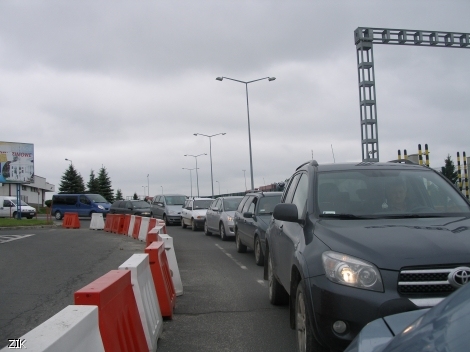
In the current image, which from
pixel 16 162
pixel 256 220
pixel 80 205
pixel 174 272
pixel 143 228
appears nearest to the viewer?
pixel 174 272

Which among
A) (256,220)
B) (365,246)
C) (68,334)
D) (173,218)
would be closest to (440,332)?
(68,334)

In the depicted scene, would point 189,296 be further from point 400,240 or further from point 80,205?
point 80,205

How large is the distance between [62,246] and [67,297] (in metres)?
8.77

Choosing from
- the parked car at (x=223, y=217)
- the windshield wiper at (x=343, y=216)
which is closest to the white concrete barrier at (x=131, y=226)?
the parked car at (x=223, y=217)

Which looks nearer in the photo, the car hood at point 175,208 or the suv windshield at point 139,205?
the car hood at point 175,208

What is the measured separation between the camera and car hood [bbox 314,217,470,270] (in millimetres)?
3914

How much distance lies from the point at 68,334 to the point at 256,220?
30.9ft

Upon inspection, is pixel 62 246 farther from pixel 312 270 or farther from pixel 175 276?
pixel 312 270


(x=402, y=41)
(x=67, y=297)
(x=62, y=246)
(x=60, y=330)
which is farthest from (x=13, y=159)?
(x=60, y=330)

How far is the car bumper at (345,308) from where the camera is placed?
3.81 m

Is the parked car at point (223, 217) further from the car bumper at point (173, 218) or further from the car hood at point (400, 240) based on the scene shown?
the car hood at point (400, 240)

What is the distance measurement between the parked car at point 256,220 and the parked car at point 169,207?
15368mm

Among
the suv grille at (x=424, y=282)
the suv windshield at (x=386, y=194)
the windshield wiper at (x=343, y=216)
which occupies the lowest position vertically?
the suv grille at (x=424, y=282)

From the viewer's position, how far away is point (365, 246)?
4105mm
